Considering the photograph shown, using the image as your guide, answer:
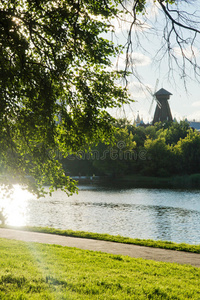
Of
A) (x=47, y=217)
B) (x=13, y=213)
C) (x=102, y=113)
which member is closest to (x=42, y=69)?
(x=102, y=113)

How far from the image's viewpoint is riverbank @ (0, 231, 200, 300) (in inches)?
240

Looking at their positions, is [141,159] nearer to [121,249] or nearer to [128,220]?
[128,220]

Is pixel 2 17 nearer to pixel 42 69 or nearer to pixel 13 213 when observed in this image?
pixel 42 69

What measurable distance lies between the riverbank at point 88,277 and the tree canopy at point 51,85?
218 centimetres

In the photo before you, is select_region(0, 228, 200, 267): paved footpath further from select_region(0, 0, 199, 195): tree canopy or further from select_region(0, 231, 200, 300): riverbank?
select_region(0, 0, 199, 195): tree canopy

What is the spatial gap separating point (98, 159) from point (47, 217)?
67.4 m

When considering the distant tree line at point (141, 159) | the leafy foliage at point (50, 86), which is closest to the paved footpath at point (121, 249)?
the leafy foliage at point (50, 86)

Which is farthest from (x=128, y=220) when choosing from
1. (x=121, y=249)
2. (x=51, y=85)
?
(x=51, y=85)

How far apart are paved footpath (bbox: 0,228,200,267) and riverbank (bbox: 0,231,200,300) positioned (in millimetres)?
1300

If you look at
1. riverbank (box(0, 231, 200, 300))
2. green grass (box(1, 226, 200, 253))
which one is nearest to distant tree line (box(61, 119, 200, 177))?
green grass (box(1, 226, 200, 253))

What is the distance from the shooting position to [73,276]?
7234mm

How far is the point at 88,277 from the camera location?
718 cm

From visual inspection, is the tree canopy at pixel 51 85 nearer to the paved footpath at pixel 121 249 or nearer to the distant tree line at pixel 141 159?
the paved footpath at pixel 121 249

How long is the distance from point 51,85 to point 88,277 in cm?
484
